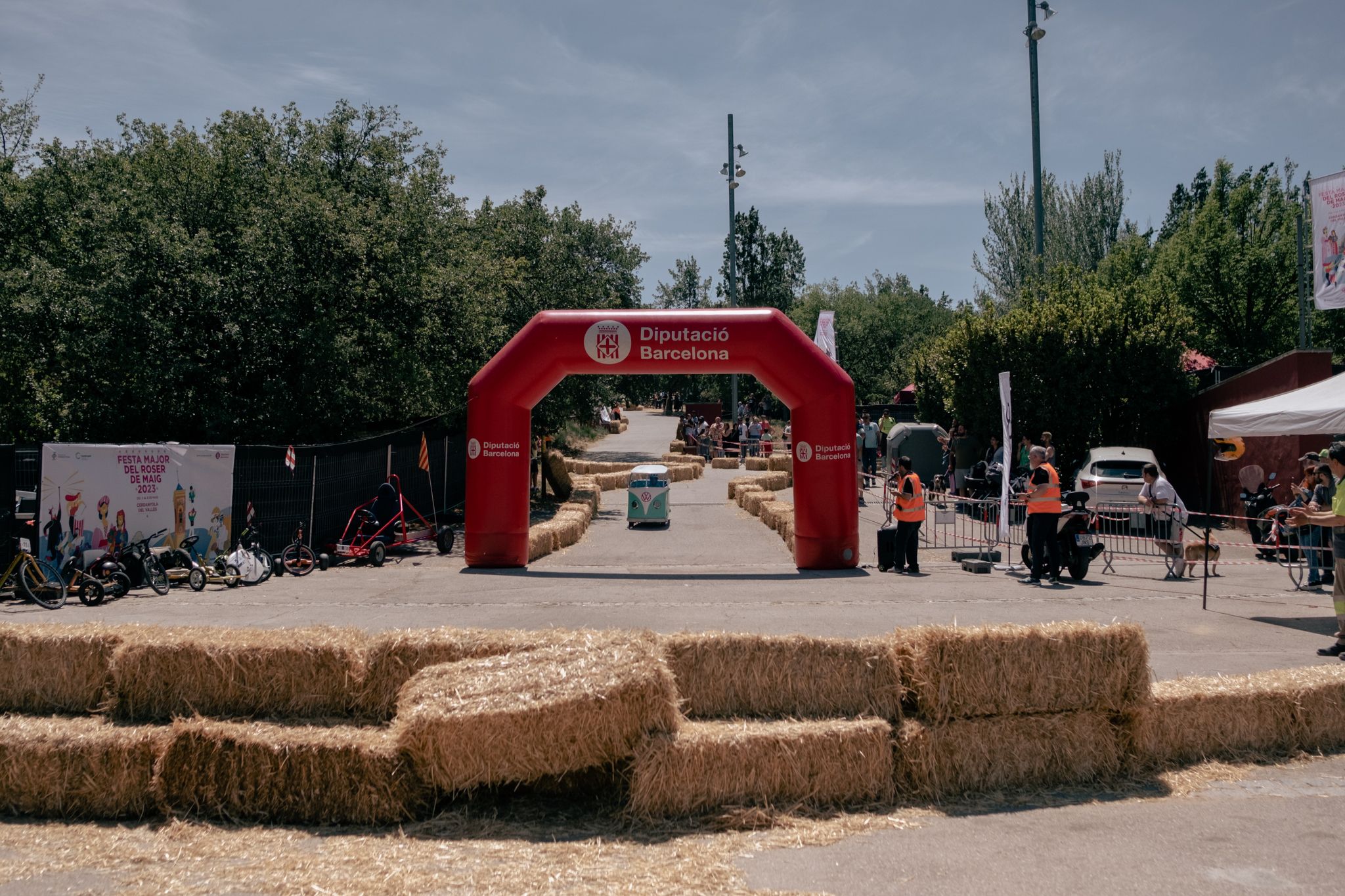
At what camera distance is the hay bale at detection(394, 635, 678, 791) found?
18.3 feet

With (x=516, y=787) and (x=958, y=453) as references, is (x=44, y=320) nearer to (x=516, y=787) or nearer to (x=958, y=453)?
(x=516, y=787)

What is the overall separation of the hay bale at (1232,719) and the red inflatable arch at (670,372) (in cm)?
905

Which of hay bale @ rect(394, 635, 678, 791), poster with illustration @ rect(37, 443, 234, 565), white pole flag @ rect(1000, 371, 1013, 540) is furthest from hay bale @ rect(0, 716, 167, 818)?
white pole flag @ rect(1000, 371, 1013, 540)

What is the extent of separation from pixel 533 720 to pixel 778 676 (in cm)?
167

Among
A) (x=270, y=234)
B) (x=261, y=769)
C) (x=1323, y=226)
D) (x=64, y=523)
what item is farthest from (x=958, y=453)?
(x=261, y=769)

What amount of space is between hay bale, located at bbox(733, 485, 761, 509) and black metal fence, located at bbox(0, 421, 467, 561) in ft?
27.6

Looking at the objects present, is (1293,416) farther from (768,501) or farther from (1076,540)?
(768,501)

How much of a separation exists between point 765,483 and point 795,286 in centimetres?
5437

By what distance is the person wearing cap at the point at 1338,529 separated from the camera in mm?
9070

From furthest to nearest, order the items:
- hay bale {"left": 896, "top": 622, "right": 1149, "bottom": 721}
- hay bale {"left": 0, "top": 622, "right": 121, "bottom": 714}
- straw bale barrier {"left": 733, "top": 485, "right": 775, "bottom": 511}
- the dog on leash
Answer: straw bale barrier {"left": 733, "top": 485, "right": 775, "bottom": 511} < the dog on leash < hay bale {"left": 0, "top": 622, "right": 121, "bottom": 714} < hay bale {"left": 896, "top": 622, "right": 1149, "bottom": 721}

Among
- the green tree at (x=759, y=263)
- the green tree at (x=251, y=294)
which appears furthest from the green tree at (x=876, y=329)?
the green tree at (x=251, y=294)

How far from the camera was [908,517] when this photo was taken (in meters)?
15.1

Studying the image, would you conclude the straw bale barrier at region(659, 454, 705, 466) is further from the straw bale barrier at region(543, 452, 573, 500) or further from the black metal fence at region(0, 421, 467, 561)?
the black metal fence at region(0, 421, 467, 561)

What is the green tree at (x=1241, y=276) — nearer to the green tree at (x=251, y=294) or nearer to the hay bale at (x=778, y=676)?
the green tree at (x=251, y=294)
